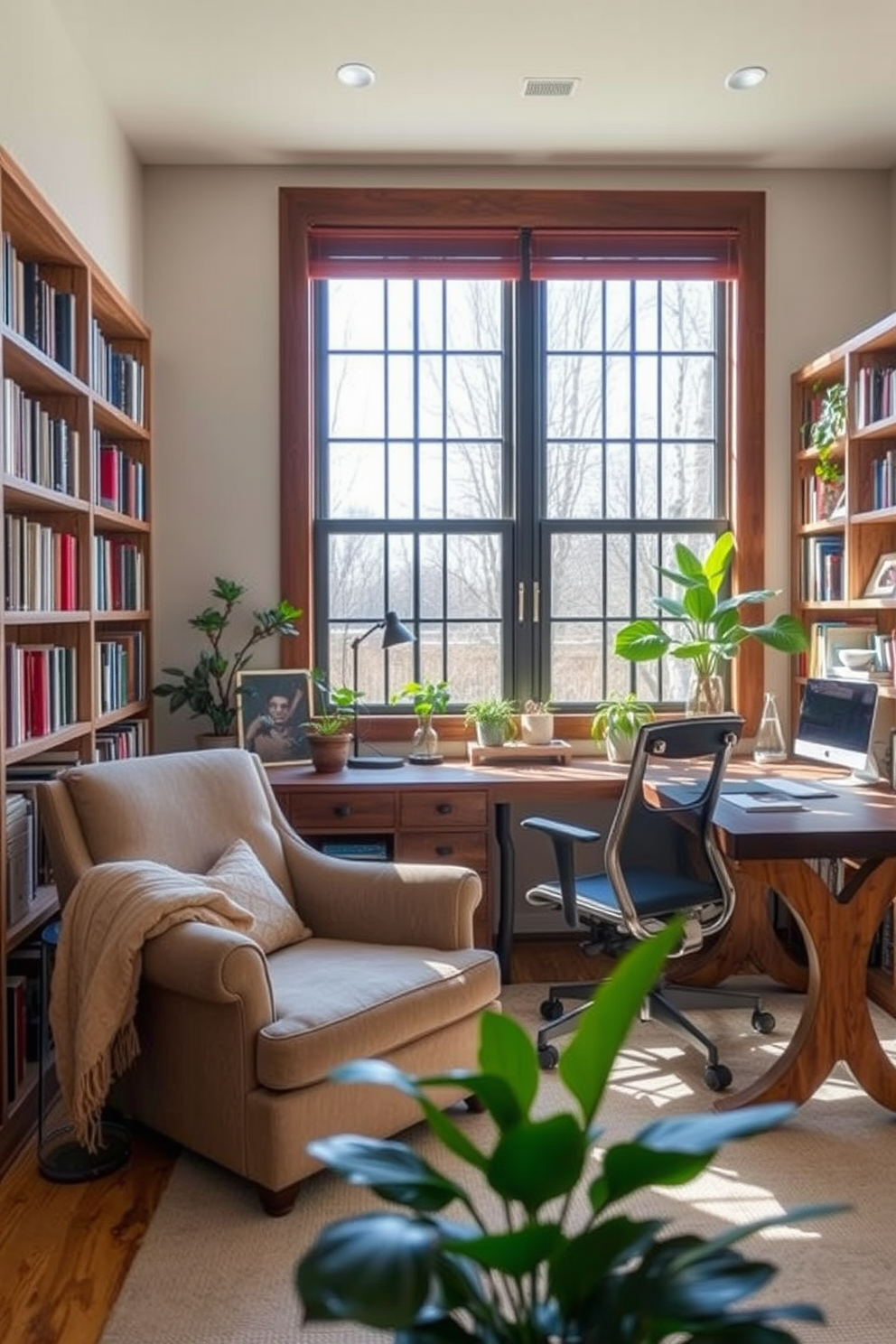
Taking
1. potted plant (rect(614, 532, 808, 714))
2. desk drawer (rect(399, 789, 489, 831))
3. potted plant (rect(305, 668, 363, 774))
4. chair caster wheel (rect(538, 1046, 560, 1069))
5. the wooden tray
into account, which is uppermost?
Result: potted plant (rect(614, 532, 808, 714))

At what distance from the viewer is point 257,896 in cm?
260

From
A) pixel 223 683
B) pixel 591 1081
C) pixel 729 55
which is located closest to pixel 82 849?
pixel 223 683

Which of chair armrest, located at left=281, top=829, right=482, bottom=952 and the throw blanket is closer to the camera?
the throw blanket

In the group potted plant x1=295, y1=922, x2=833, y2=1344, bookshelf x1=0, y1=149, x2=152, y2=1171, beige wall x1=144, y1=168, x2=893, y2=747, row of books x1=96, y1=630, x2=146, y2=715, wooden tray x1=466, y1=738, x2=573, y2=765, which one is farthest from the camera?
beige wall x1=144, y1=168, x2=893, y2=747

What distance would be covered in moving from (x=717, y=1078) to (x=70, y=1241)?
1619mm

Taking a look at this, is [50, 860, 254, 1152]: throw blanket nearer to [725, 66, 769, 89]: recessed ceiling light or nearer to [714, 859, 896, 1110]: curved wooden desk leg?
[714, 859, 896, 1110]: curved wooden desk leg

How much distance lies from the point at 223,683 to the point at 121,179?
1.85 meters

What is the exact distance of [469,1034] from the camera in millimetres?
2516

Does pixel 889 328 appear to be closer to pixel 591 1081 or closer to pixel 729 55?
pixel 729 55

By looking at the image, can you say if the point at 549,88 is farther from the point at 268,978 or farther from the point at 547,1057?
the point at 547,1057

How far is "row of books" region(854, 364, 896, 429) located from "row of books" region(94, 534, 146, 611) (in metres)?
2.59

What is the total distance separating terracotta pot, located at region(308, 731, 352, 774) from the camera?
3.54 metres

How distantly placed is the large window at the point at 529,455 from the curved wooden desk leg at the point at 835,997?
1.49 metres

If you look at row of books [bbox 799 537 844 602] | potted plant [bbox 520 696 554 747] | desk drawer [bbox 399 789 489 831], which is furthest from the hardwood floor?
row of books [bbox 799 537 844 602]
